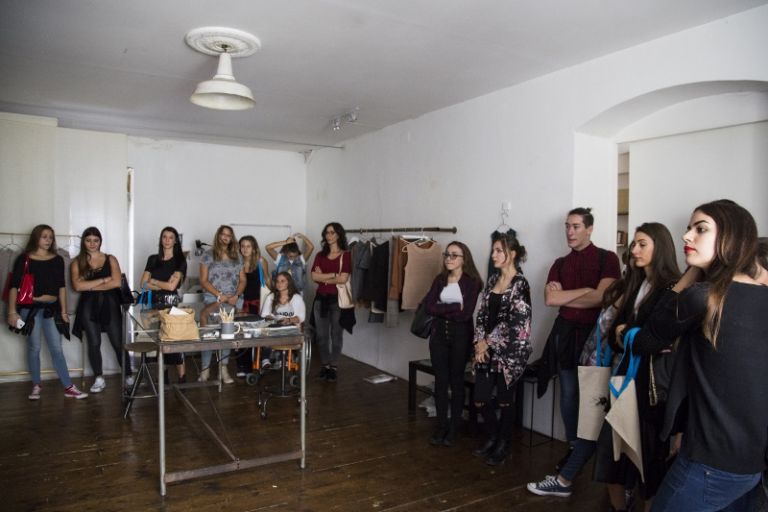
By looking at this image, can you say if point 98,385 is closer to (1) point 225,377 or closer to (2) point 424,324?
(1) point 225,377

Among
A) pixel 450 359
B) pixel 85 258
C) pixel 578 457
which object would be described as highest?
pixel 85 258

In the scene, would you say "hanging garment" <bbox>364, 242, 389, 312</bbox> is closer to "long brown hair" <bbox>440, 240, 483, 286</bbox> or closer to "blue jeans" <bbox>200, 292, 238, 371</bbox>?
"blue jeans" <bbox>200, 292, 238, 371</bbox>

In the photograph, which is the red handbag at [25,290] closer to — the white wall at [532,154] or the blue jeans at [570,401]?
the white wall at [532,154]

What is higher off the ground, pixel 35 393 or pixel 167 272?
pixel 167 272

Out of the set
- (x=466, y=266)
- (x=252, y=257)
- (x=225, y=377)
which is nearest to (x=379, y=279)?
(x=252, y=257)

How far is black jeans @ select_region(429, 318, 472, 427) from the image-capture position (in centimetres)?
388

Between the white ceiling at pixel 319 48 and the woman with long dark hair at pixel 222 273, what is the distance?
1.33m

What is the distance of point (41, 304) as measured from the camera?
4777 mm

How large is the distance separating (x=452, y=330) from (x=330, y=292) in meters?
1.96

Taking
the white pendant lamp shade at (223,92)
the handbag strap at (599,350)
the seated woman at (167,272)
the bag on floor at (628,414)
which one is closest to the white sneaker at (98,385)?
the seated woman at (167,272)

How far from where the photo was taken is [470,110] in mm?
4824

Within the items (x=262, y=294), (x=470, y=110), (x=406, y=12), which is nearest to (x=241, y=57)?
(x=406, y=12)

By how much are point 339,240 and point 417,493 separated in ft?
9.62

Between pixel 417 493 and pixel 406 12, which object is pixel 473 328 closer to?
pixel 417 493
